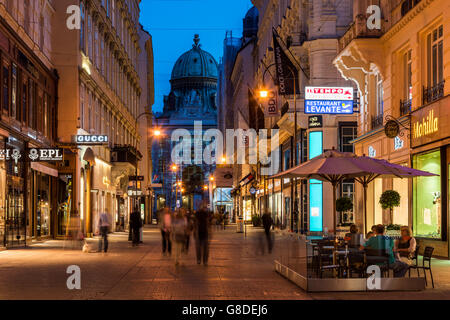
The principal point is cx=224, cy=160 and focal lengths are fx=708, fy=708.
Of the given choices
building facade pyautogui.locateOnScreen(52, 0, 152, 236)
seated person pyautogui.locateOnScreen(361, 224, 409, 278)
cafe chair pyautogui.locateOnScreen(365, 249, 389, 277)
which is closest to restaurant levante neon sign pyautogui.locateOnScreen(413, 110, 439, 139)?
seated person pyautogui.locateOnScreen(361, 224, 409, 278)

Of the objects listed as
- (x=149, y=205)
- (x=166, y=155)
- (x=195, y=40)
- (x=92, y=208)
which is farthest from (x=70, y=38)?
(x=195, y=40)

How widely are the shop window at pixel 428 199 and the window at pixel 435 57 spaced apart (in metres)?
2.33

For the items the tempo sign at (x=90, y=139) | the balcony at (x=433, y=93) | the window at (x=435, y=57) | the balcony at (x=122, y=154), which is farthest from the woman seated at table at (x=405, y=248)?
the balcony at (x=122, y=154)

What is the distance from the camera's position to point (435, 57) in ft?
73.8

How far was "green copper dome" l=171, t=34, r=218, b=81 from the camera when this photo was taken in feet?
559

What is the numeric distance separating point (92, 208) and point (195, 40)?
5546 inches

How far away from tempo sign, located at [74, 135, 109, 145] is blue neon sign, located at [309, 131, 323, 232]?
14.1 m

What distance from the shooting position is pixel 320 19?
4222cm

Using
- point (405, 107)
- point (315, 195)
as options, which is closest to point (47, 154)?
point (405, 107)

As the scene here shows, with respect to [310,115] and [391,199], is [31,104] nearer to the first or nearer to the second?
[391,199]

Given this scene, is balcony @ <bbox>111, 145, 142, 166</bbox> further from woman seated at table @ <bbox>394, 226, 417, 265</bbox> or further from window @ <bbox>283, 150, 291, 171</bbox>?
A: woman seated at table @ <bbox>394, 226, 417, 265</bbox>

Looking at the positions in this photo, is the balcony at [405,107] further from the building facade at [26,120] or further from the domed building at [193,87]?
the domed building at [193,87]

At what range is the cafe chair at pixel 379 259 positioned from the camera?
14156 millimetres

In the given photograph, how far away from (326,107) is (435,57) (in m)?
10.2
